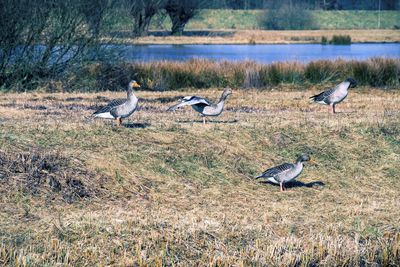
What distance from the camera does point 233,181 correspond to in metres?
14.3

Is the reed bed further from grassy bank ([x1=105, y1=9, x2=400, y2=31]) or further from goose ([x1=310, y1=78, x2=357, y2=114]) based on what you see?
grassy bank ([x1=105, y1=9, x2=400, y2=31])

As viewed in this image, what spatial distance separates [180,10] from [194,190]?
56.2 m

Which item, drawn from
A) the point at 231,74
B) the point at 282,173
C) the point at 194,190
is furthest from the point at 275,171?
the point at 231,74

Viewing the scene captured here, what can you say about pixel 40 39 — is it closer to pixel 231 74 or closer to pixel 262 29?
pixel 231 74

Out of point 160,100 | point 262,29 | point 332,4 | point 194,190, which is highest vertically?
point 194,190

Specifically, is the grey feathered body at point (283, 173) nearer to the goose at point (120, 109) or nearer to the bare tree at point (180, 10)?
the goose at point (120, 109)

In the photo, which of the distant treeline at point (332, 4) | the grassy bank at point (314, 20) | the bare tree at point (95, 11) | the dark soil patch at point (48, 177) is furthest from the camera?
the distant treeline at point (332, 4)

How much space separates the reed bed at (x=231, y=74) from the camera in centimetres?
2777

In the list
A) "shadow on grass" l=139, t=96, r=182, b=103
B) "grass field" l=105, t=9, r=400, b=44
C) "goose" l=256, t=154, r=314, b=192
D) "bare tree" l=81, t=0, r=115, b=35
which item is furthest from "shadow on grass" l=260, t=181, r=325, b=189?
"grass field" l=105, t=9, r=400, b=44

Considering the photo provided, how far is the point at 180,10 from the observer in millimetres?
68750

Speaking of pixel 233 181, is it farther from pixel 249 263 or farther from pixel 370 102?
pixel 370 102

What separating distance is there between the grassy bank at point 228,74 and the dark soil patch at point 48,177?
1360 centimetres

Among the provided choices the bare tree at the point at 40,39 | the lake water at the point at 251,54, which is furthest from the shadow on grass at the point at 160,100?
the lake water at the point at 251,54

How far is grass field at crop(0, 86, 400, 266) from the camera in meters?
10.3
